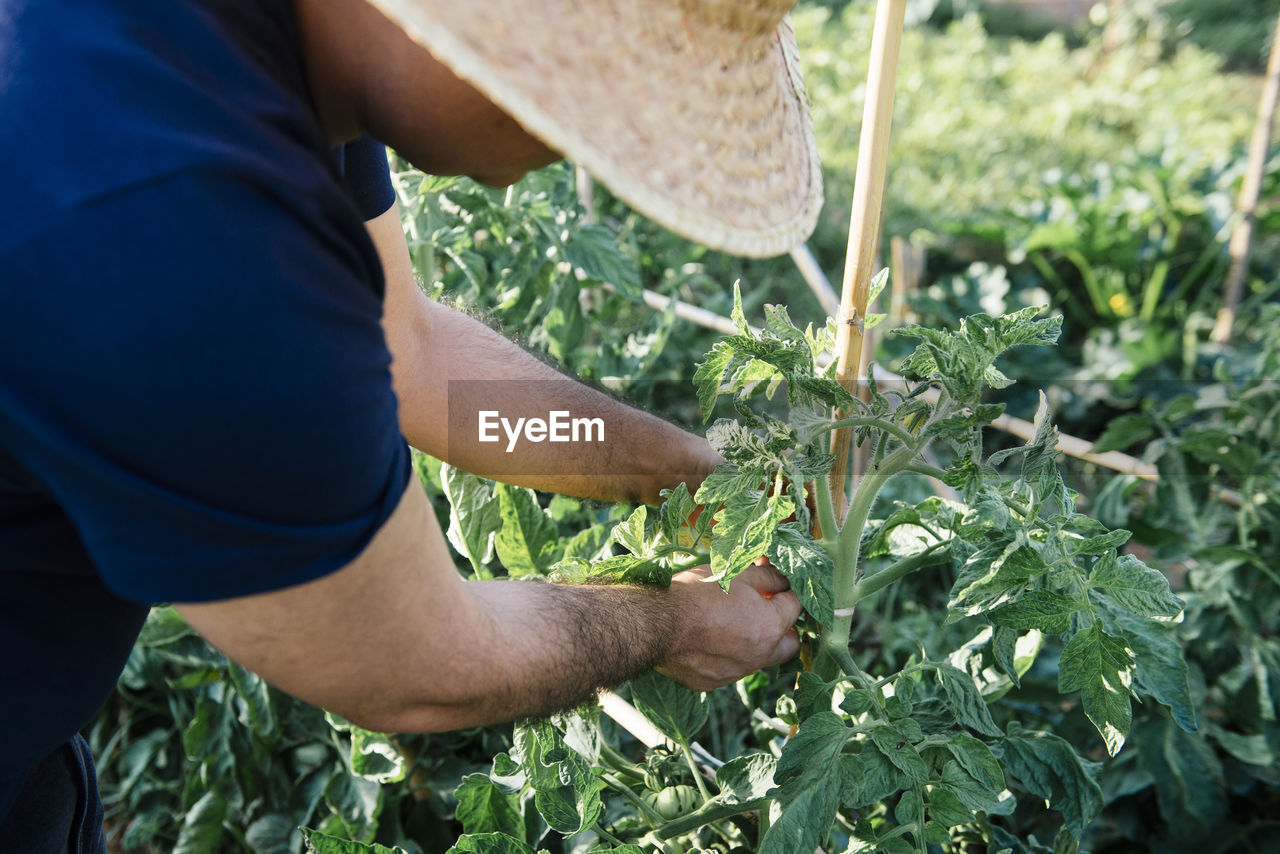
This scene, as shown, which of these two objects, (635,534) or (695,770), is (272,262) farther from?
(695,770)

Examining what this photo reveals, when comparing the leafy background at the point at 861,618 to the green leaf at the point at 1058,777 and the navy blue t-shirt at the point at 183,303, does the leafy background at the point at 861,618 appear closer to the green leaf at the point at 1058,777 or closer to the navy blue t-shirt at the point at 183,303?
the green leaf at the point at 1058,777

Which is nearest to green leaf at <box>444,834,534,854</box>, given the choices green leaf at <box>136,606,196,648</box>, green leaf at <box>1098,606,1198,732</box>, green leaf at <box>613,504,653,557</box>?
green leaf at <box>613,504,653,557</box>

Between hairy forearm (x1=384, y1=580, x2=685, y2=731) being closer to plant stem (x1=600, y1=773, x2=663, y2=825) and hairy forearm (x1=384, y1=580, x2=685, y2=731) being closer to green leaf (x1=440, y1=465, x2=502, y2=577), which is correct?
plant stem (x1=600, y1=773, x2=663, y2=825)

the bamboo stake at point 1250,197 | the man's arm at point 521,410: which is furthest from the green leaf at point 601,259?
the bamboo stake at point 1250,197

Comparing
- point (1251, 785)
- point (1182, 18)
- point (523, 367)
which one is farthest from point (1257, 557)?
point (1182, 18)

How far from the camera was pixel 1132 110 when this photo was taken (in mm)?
7102

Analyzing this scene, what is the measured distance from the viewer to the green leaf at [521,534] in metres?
1.54

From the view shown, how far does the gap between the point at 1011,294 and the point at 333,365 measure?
421cm

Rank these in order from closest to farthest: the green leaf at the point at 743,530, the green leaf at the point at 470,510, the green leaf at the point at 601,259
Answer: the green leaf at the point at 743,530 < the green leaf at the point at 470,510 < the green leaf at the point at 601,259

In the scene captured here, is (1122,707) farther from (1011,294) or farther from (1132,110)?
(1132,110)

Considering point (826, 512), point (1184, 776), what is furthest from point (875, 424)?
point (1184, 776)

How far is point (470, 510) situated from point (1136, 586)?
34.7 inches

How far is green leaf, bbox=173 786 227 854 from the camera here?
2.03 metres

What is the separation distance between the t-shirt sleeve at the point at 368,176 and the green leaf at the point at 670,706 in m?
0.67
